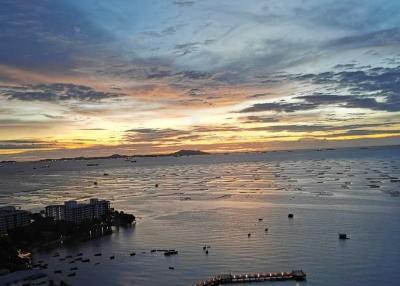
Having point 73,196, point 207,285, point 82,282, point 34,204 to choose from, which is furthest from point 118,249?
point 73,196

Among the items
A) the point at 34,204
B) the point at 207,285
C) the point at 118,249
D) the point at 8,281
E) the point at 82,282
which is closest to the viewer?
the point at 8,281

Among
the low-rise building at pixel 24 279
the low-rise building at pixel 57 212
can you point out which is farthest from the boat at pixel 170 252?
the low-rise building at pixel 57 212

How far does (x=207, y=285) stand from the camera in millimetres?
29438

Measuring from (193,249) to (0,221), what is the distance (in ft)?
74.0

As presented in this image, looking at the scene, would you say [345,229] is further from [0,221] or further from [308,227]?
[0,221]

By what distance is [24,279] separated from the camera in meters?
27.6

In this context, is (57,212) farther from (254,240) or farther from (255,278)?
(255,278)

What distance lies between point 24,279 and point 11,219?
958 inches

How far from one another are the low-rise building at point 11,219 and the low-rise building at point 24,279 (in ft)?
69.7

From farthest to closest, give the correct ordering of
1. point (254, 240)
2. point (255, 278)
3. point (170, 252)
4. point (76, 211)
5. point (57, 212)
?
point (76, 211)
point (57, 212)
point (254, 240)
point (170, 252)
point (255, 278)

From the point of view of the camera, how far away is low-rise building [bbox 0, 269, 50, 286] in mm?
27109

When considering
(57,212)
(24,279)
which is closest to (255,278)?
(24,279)

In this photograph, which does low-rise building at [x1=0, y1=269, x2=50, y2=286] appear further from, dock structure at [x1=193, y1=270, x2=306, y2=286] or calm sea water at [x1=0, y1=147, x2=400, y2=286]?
dock structure at [x1=193, y1=270, x2=306, y2=286]

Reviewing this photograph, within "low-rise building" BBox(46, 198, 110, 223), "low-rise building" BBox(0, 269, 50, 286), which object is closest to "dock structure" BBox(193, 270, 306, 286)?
"low-rise building" BBox(0, 269, 50, 286)
